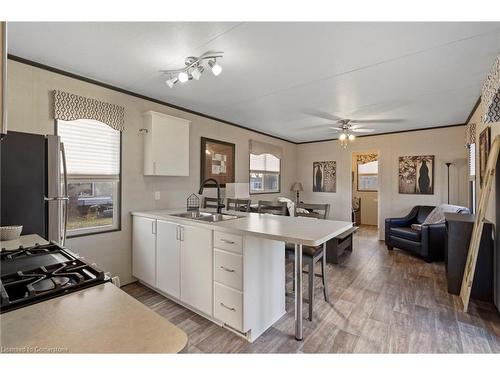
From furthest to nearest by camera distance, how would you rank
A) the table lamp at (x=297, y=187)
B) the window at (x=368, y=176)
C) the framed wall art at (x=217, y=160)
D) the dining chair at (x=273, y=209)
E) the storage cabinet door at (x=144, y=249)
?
the window at (x=368, y=176) < the table lamp at (x=297, y=187) < the framed wall art at (x=217, y=160) < the dining chair at (x=273, y=209) < the storage cabinet door at (x=144, y=249)

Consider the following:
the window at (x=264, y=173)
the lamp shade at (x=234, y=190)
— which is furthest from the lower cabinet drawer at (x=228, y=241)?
the window at (x=264, y=173)

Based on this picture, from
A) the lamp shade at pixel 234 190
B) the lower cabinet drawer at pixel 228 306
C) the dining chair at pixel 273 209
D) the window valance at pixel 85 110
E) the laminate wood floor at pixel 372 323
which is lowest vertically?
the laminate wood floor at pixel 372 323

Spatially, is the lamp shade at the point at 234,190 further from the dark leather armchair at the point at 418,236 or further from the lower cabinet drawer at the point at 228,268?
the dark leather armchair at the point at 418,236

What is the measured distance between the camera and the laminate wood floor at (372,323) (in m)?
1.85

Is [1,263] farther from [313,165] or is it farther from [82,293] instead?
[313,165]

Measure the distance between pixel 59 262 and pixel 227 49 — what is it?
1842 millimetres

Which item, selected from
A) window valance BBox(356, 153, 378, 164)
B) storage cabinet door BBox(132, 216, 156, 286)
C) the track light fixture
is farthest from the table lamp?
the track light fixture

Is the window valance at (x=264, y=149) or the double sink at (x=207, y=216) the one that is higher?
the window valance at (x=264, y=149)

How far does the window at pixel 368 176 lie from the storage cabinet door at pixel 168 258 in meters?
6.53

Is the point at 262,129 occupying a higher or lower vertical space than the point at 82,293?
higher

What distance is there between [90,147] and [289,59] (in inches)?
88.9

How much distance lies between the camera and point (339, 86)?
2.76 meters
